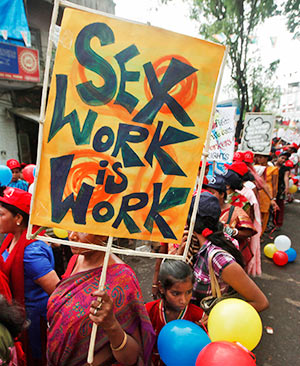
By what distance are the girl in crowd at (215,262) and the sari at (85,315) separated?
1.89ft

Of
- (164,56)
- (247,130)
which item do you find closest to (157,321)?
(164,56)

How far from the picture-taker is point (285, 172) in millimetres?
6773

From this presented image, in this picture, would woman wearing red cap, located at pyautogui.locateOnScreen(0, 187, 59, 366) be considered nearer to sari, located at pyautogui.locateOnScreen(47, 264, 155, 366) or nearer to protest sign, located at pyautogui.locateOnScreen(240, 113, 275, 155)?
sari, located at pyautogui.locateOnScreen(47, 264, 155, 366)

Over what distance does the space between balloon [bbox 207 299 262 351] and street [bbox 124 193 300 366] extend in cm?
177

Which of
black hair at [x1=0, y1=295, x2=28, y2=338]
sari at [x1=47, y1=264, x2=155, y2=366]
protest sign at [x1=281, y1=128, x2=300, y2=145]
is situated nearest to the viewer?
black hair at [x1=0, y1=295, x2=28, y2=338]

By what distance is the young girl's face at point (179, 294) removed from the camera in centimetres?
168

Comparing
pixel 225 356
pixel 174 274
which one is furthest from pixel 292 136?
pixel 225 356

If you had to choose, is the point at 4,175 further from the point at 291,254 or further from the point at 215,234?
the point at 291,254

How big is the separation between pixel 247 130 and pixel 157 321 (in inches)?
185

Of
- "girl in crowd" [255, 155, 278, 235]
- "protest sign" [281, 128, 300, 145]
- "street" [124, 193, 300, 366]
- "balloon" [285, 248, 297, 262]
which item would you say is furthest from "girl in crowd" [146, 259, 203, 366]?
"protest sign" [281, 128, 300, 145]

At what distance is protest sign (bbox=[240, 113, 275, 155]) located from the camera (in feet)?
17.1

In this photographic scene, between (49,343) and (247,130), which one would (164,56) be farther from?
(247,130)

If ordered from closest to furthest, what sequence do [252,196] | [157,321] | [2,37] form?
[157,321]
[252,196]
[2,37]

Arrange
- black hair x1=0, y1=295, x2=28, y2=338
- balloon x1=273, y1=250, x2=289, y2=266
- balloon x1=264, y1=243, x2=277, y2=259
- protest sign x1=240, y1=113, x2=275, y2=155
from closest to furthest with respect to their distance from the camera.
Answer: black hair x1=0, y1=295, x2=28, y2=338 < balloon x1=273, y1=250, x2=289, y2=266 < balloon x1=264, y1=243, x2=277, y2=259 < protest sign x1=240, y1=113, x2=275, y2=155
